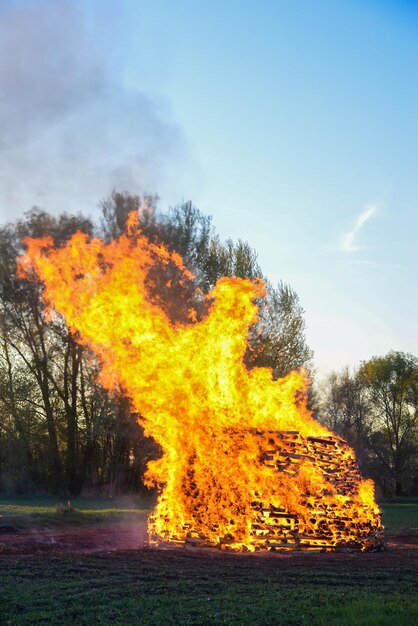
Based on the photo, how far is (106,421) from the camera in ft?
106

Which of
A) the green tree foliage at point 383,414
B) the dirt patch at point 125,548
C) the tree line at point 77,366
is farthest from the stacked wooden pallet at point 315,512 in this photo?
the green tree foliage at point 383,414

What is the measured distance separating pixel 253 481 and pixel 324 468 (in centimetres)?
163

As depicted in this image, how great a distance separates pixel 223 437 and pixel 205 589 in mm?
5133

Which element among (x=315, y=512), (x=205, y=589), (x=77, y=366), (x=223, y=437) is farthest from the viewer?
(x=77, y=366)

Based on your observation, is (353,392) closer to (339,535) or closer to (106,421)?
(106,421)

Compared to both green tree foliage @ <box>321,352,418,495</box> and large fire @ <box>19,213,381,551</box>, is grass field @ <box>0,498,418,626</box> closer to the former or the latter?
large fire @ <box>19,213,381,551</box>

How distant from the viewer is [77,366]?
34.9m

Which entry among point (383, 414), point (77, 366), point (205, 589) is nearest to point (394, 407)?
point (383, 414)

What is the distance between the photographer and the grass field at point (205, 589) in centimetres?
686

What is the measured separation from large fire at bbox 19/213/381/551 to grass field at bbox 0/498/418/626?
1.07 meters

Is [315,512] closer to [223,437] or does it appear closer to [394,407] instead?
[223,437]

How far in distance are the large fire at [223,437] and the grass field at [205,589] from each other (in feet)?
3.52

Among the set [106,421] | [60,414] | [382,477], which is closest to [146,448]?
[106,421]

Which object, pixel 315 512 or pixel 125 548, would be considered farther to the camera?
pixel 315 512
